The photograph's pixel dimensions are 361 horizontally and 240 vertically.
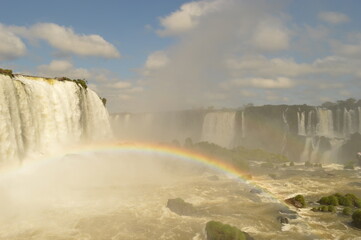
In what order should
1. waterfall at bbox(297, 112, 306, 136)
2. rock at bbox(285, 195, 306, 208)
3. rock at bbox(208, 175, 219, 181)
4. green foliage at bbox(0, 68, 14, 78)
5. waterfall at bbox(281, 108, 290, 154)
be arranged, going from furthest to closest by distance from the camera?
Result: waterfall at bbox(281, 108, 290, 154) < waterfall at bbox(297, 112, 306, 136) < rock at bbox(208, 175, 219, 181) < rock at bbox(285, 195, 306, 208) < green foliage at bbox(0, 68, 14, 78)

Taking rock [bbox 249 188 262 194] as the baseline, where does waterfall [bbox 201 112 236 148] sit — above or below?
above

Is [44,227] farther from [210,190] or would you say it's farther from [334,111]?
[334,111]

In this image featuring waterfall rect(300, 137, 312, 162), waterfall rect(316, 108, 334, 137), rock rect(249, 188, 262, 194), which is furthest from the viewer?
waterfall rect(316, 108, 334, 137)

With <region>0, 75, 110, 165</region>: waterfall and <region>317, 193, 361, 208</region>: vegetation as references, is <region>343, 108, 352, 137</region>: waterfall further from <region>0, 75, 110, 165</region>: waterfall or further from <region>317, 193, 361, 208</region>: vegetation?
<region>0, 75, 110, 165</region>: waterfall


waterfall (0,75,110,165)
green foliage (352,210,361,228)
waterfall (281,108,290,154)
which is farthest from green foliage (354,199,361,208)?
waterfall (281,108,290,154)

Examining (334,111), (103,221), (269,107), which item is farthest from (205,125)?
(103,221)

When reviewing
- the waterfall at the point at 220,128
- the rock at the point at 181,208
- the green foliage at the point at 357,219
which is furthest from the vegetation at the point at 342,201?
the waterfall at the point at 220,128
